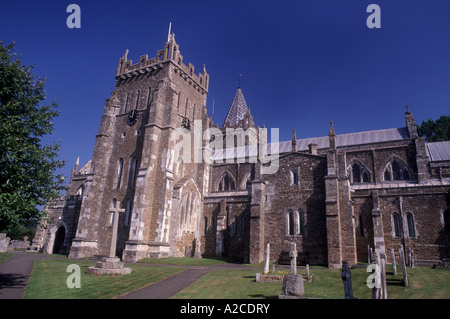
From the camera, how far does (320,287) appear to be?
13641mm

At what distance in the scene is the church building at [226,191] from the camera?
23.8 metres

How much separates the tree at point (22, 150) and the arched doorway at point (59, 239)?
29.2 meters

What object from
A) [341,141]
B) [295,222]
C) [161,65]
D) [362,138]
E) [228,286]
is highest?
[161,65]

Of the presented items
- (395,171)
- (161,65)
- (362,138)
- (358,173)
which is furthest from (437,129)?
(161,65)

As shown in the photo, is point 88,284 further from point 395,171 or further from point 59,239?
point 395,171

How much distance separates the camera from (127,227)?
28.6 metres

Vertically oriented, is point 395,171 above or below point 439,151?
below

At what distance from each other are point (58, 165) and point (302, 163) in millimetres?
18562

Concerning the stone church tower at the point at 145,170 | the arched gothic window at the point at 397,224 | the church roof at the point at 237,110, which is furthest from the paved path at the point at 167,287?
the church roof at the point at 237,110

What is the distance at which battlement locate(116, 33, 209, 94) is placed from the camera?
33.5 metres

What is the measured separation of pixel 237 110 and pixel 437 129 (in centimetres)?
3441

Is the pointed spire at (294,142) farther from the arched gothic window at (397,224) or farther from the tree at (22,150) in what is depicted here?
the tree at (22,150)

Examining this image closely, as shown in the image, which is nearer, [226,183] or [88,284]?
[88,284]
